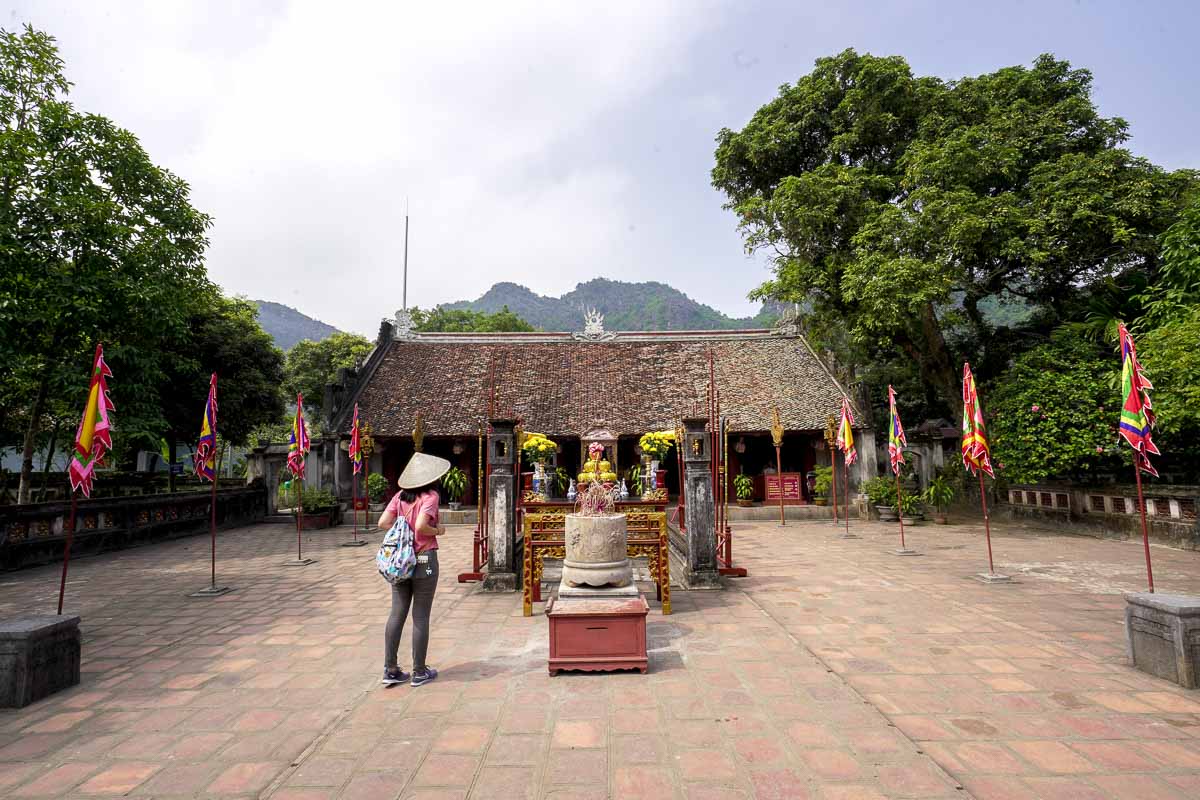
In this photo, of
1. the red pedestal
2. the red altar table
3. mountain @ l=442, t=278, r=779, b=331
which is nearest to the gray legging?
the red pedestal

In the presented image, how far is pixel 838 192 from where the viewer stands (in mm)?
16359

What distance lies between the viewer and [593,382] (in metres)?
21.8

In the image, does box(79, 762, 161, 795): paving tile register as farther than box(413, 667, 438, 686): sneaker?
No

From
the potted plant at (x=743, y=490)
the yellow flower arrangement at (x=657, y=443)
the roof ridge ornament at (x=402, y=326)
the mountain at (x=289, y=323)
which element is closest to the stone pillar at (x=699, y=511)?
the yellow flower arrangement at (x=657, y=443)

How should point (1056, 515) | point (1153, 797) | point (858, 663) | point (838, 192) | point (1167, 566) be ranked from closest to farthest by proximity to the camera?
1. point (1153, 797)
2. point (858, 663)
3. point (1167, 566)
4. point (1056, 515)
5. point (838, 192)

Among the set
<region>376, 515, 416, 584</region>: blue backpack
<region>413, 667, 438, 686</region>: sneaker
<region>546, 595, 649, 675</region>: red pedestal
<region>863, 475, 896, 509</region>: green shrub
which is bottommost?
<region>413, 667, 438, 686</region>: sneaker

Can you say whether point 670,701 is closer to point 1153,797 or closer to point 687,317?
point 1153,797

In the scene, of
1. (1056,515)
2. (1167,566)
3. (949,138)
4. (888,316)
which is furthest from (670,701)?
(949,138)

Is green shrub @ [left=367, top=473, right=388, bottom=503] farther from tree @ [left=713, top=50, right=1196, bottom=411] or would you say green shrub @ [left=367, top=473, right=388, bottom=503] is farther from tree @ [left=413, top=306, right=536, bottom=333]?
tree @ [left=413, top=306, right=536, bottom=333]

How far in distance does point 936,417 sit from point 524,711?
73.0ft

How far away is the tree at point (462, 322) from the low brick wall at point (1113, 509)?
2859 cm

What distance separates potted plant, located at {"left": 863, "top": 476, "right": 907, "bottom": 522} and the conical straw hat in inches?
602

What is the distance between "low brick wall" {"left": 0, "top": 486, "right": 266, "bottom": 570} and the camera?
1072 cm

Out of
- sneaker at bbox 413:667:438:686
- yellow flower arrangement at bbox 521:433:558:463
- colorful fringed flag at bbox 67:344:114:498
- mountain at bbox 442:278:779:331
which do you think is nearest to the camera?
sneaker at bbox 413:667:438:686
